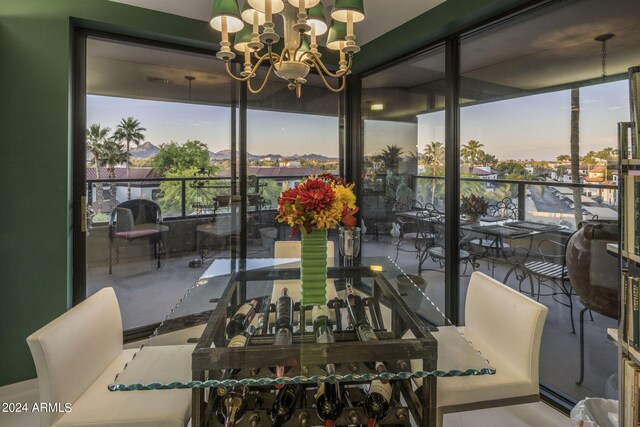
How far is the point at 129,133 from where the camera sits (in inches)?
114

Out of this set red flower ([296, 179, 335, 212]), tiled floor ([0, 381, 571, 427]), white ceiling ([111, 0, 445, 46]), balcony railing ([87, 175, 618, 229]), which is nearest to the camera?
red flower ([296, 179, 335, 212])

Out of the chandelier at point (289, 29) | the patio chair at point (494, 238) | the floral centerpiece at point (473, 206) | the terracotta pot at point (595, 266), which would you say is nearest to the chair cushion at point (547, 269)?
A: the terracotta pot at point (595, 266)

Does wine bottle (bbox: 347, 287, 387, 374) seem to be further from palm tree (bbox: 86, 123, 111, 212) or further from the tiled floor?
palm tree (bbox: 86, 123, 111, 212)

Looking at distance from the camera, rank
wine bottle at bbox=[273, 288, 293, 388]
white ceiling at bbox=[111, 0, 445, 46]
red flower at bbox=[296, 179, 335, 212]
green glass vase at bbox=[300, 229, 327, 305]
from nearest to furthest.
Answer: wine bottle at bbox=[273, 288, 293, 388] < red flower at bbox=[296, 179, 335, 212] < green glass vase at bbox=[300, 229, 327, 305] < white ceiling at bbox=[111, 0, 445, 46]

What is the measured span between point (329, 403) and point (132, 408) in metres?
0.79

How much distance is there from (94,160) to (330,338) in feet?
7.72

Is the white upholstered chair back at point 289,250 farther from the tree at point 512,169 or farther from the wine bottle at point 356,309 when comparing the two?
the tree at point 512,169

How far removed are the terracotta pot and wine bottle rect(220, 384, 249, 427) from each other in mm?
1934

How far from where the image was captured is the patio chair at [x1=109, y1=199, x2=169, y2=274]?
2.91m

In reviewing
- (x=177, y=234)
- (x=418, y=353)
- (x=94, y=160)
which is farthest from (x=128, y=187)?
(x=418, y=353)

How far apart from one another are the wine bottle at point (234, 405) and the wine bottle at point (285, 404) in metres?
0.13

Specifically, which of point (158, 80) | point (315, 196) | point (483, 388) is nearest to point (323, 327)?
point (315, 196)

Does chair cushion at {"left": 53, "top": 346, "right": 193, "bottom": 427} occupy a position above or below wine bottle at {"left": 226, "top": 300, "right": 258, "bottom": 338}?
below

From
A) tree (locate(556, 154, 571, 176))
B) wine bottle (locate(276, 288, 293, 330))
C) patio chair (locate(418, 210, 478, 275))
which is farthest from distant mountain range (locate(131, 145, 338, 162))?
tree (locate(556, 154, 571, 176))
